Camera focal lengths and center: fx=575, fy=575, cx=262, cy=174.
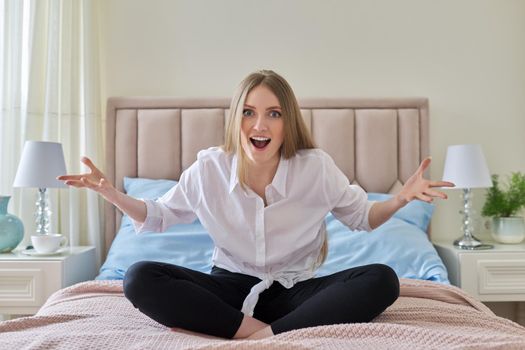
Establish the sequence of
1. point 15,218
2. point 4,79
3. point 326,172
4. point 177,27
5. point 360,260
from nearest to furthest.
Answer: point 326,172
point 360,260
point 15,218
point 4,79
point 177,27

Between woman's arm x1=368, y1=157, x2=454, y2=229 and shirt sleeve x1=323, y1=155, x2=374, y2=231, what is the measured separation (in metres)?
0.05

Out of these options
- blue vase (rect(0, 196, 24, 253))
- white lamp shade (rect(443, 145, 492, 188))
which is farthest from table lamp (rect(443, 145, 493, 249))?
blue vase (rect(0, 196, 24, 253))

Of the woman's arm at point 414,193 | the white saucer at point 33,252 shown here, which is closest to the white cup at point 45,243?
the white saucer at point 33,252

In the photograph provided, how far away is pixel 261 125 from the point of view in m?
1.75

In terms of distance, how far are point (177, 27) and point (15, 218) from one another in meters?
1.24

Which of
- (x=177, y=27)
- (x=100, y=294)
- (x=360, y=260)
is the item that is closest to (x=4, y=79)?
(x=177, y=27)

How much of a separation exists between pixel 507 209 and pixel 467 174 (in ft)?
1.21

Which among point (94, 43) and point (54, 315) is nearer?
point (54, 315)

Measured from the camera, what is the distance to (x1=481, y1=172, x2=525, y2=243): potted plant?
2.68m

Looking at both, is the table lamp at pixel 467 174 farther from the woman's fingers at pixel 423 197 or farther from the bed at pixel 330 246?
the woman's fingers at pixel 423 197

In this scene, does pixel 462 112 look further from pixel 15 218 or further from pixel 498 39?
pixel 15 218

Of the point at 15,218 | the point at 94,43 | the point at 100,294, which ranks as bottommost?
the point at 100,294

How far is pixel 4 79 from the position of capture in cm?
275

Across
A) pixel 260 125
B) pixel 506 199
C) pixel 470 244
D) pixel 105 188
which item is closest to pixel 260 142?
pixel 260 125
